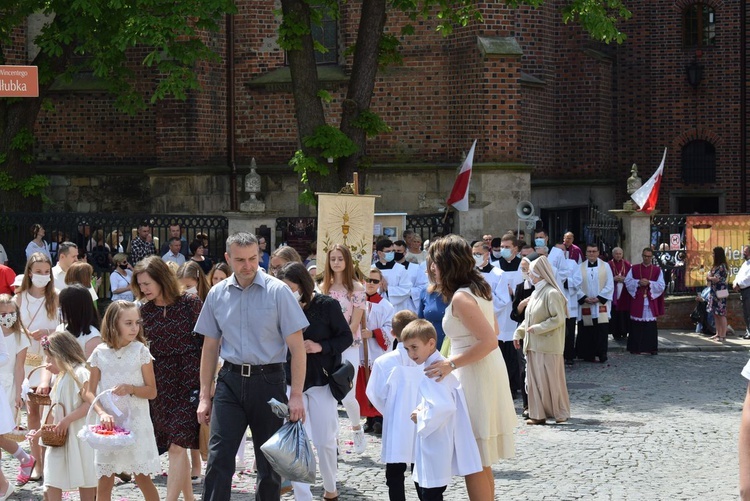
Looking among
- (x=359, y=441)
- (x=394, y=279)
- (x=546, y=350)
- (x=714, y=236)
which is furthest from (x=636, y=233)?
(x=359, y=441)

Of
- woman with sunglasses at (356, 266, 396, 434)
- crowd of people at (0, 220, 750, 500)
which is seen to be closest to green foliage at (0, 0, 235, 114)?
woman with sunglasses at (356, 266, 396, 434)

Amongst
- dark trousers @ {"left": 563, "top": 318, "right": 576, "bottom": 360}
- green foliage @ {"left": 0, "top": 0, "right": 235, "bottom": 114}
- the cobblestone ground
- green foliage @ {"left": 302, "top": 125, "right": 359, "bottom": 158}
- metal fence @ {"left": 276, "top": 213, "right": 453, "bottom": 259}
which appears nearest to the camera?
the cobblestone ground

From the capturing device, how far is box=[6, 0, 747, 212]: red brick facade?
75.8ft

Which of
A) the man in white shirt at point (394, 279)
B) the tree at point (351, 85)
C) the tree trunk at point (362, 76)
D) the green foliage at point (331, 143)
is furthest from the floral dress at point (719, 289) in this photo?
the man in white shirt at point (394, 279)

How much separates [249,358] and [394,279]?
8.06 meters

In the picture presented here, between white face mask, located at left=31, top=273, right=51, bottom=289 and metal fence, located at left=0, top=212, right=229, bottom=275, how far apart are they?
9.74 meters

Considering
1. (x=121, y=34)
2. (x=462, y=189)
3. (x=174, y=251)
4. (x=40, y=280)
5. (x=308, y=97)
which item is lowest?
(x=40, y=280)

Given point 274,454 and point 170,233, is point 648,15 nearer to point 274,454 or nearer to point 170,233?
point 170,233

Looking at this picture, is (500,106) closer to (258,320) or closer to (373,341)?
(373,341)

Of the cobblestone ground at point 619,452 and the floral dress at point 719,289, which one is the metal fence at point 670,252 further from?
the cobblestone ground at point 619,452

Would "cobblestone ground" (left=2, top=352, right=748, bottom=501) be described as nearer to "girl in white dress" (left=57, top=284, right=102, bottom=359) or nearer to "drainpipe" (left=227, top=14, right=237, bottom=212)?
"girl in white dress" (left=57, top=284, right=102, bottom=359)

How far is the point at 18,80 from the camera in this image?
11.4 m

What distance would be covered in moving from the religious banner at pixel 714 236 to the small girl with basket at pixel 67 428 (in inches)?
586

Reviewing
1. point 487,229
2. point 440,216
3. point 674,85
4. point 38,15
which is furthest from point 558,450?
point 674,85
